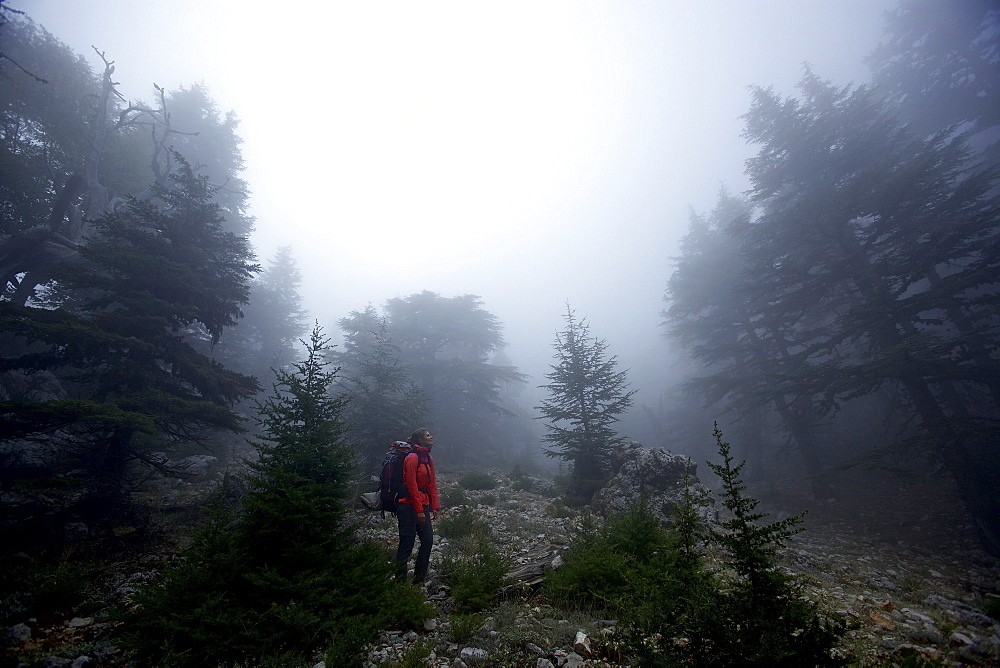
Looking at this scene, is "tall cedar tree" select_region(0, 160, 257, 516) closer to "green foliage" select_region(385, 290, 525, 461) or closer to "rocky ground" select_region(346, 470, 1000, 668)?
"rocky ground" select_region(346, 470, 1000, 668)

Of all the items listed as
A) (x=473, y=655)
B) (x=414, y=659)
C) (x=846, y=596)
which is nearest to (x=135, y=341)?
(x=414, y=659)

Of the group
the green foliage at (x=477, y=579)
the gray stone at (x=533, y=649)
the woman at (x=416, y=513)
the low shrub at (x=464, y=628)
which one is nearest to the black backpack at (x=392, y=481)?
the woman at (x=416, y=513)

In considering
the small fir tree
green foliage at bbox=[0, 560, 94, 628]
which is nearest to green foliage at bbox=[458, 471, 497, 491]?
green foliage at bbox=[0, 560, 94, 628]

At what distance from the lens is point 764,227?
1664 centimetres

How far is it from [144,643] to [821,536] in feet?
55.4

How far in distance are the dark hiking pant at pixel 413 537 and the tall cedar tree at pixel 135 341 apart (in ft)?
19.7

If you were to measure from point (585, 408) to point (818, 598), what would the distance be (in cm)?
969

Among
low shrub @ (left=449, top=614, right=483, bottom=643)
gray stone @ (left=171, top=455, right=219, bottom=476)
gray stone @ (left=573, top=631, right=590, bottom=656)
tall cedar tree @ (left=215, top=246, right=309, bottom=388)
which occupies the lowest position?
gray stone @ (left=573, top=631, right=590, bottom=656)

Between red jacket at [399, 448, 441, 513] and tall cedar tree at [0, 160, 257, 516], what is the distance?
592 centimetres

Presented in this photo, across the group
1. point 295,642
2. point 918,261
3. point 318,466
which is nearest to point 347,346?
point 318,466

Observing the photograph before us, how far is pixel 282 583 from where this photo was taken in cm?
401

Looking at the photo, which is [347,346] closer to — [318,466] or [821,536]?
[318,466]

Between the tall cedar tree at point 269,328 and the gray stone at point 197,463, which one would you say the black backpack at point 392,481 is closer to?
the gray stone at point 197,463

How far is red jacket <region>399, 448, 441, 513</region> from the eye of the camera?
20.1ft
